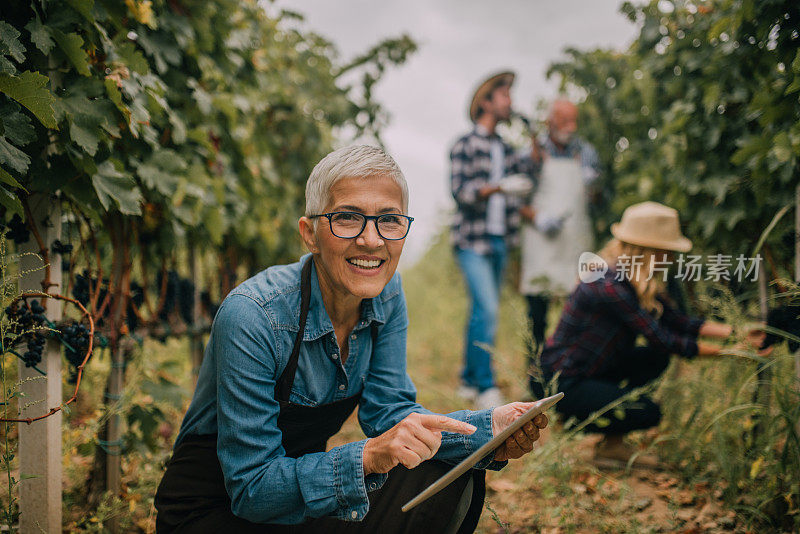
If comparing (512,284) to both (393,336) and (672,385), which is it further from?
(393,336)

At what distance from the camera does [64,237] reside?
7.06 ft

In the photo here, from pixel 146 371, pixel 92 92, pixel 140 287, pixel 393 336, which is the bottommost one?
pixel 146 371

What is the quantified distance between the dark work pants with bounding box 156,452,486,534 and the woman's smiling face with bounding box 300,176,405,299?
1.76 ft

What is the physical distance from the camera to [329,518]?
60.0 inches

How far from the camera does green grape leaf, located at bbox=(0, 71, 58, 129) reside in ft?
4.58

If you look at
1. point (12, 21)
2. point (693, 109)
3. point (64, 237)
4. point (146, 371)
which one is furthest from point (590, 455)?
point (12, 21)

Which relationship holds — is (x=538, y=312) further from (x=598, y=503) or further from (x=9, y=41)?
(x=9, y=41)

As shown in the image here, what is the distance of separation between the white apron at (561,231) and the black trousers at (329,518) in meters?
2.66

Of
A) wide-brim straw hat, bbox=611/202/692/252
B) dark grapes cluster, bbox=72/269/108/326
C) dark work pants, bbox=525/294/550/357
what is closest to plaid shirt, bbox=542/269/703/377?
wide-brim straw hat, bbox=611/202/692/252

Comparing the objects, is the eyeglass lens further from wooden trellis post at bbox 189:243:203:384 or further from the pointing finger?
wooden trellis post at bbox 189:243:203:384

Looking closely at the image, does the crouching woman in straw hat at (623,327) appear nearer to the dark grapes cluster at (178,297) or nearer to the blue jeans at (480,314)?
the blue jeans at (480,314)

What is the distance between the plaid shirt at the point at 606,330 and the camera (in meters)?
2.64

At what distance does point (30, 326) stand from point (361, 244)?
1109 mm

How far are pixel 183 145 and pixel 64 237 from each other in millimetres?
637
